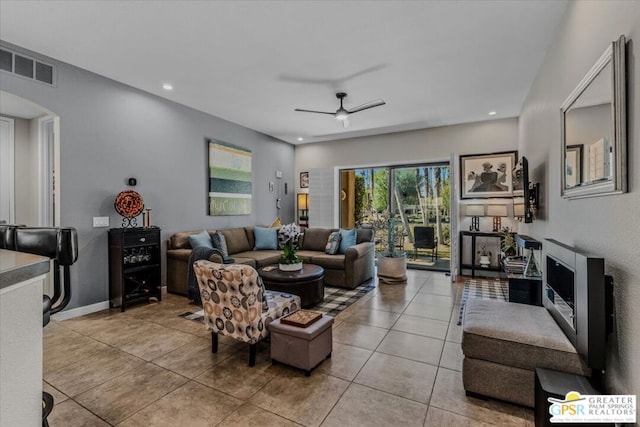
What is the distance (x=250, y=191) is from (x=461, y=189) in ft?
14.0

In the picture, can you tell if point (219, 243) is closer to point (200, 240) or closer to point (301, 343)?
point (200, 240)

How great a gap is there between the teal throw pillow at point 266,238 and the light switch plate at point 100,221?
250 cm

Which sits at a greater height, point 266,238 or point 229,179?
point 229,179

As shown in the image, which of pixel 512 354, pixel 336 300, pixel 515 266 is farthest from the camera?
pixel 336 300

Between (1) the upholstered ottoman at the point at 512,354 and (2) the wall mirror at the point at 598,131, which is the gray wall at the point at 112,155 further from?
(2) the wall mirror at the point at 598,131

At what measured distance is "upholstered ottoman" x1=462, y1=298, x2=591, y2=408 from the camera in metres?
1.79

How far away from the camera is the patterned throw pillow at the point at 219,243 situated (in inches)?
192

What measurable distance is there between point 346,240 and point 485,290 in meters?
2.38

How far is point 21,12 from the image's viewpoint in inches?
104

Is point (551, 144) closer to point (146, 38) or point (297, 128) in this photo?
point (146, 38)

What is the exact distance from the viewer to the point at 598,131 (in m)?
1.76

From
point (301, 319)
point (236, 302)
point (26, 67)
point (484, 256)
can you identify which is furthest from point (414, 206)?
point (26, 67)

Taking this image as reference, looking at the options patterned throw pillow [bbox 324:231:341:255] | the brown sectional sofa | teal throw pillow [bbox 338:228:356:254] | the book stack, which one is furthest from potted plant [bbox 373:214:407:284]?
the book stack

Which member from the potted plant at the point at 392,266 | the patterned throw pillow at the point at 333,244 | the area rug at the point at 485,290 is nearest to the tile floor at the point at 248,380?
the area rug at the point at 485,290
